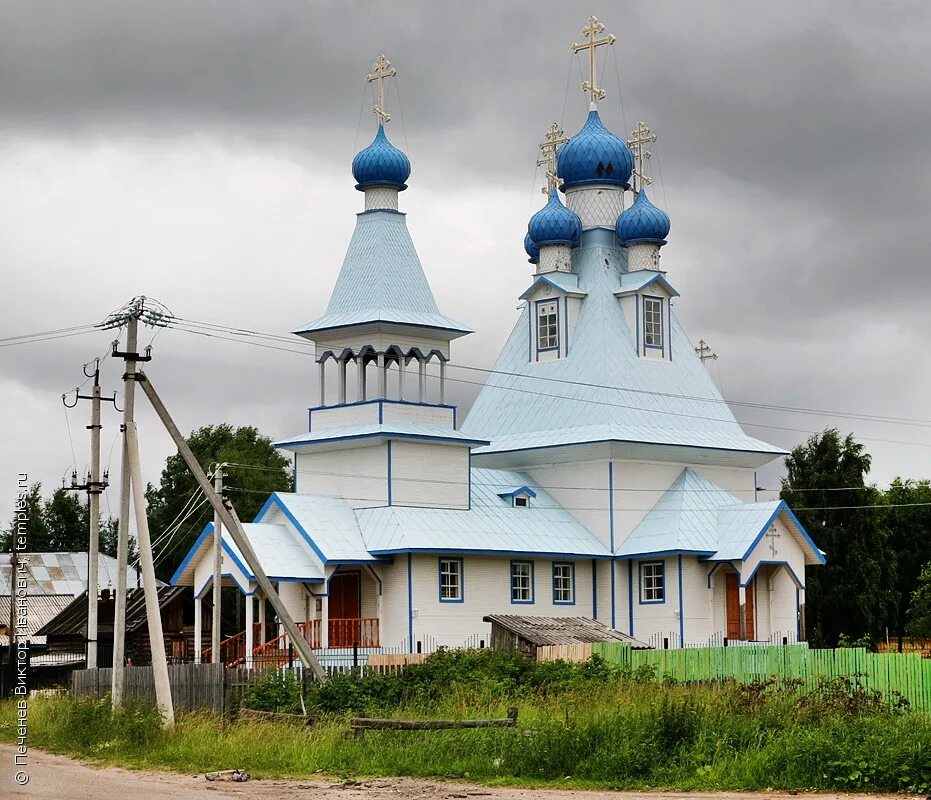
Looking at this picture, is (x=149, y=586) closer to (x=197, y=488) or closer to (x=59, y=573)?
(x=59, y=573)

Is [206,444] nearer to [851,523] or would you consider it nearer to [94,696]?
[851,523]

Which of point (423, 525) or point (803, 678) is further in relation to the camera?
point (423, 525)

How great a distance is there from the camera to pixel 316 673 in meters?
29.0

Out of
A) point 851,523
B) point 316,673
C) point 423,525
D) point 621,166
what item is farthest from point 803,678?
point 851,523

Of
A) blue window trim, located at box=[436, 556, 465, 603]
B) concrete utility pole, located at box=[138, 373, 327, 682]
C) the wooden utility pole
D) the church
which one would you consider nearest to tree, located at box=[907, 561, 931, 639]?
the church

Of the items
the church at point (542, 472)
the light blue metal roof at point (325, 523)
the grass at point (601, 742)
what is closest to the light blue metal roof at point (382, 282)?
the church at point (542, 472)

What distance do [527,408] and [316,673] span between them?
19.5 metres

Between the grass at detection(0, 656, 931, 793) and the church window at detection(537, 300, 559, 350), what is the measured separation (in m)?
21.3

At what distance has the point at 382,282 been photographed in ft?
139

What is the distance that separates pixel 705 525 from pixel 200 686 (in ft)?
60.5

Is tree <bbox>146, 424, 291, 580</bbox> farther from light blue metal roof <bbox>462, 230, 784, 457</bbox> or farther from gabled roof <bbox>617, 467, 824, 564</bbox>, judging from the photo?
gabled roof <bbox>617, 467, 824, 564</bbox>

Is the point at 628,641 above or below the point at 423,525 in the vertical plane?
below

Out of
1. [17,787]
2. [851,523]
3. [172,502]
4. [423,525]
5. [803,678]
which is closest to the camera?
[17,787]

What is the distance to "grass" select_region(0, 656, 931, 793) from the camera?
19922 millimetres
